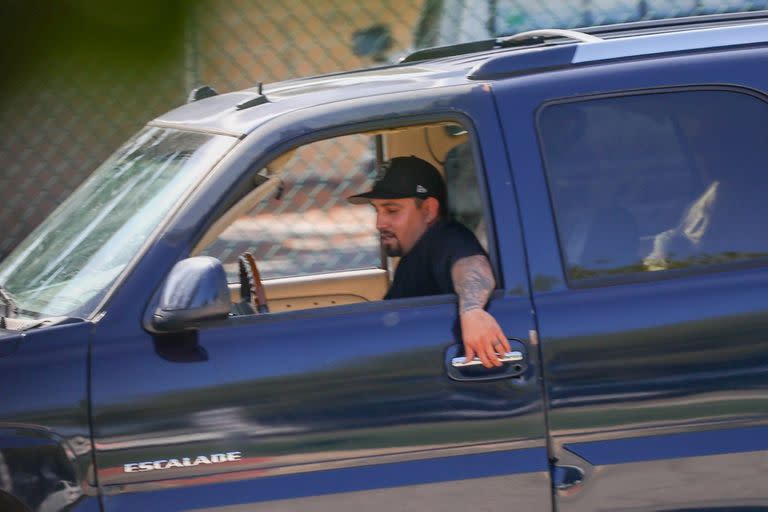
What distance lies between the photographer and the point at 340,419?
3230 mm

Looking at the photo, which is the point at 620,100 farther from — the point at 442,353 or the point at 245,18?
the point at 245,18

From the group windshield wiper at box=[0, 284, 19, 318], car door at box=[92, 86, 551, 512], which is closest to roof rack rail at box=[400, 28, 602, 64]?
car door at box=[92, 86, 551, 512]

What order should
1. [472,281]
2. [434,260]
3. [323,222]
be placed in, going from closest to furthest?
[472,281] < [434,260] < [323,222]

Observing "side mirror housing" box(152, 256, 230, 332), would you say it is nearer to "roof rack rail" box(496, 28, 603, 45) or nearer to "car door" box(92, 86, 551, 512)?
"car door" box(92, 86, 551, 512)

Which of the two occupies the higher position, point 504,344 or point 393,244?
point 393,244

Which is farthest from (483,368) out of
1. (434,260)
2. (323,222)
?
(323,222)

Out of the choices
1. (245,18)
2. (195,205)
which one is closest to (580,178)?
(195,205)

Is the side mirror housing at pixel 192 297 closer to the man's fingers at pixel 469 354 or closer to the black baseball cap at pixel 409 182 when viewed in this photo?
the man's fingers at pixel 469 354

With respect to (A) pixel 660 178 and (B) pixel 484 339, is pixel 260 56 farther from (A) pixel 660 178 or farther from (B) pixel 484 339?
(B) pixel 484 339

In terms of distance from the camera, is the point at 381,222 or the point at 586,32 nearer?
the point at 381,222

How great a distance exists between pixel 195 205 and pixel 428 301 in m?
0.65

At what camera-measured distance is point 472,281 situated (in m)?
3.37

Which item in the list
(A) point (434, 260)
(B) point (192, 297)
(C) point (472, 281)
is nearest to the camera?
(B) point (192, 297)

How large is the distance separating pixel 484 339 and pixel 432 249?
62cm
